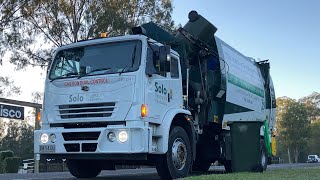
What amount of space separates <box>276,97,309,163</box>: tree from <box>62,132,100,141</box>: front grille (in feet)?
206

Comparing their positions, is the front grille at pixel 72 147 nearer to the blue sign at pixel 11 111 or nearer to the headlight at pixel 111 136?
the headlight at pixel 111 136

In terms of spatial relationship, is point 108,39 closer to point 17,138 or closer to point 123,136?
point 123,136

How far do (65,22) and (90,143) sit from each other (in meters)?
20.8

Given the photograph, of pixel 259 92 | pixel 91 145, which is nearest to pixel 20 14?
pixel 259 92

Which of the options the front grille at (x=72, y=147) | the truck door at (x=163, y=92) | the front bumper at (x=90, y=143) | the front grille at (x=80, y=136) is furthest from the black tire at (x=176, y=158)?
the front grille at (x=72, y=147)

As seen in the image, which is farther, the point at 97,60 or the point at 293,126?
the point at 293,126

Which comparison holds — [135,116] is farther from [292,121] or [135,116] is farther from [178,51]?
[292,121]

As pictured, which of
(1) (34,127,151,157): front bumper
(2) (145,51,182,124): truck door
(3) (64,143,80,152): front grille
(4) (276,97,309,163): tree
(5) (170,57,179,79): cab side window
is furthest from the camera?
(4) (276,97,309,163): tree

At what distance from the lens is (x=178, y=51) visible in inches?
420

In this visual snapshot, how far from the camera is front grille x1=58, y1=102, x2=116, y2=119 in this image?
324 inches

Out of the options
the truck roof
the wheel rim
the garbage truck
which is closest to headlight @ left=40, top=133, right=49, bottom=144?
the garbage truck

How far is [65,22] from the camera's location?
2788cm

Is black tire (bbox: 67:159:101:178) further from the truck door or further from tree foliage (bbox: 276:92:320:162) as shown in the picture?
tree foliage (bbox: 276:92:320:162)

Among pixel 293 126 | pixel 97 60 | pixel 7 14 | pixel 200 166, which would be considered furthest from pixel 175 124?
pixel 293 126
